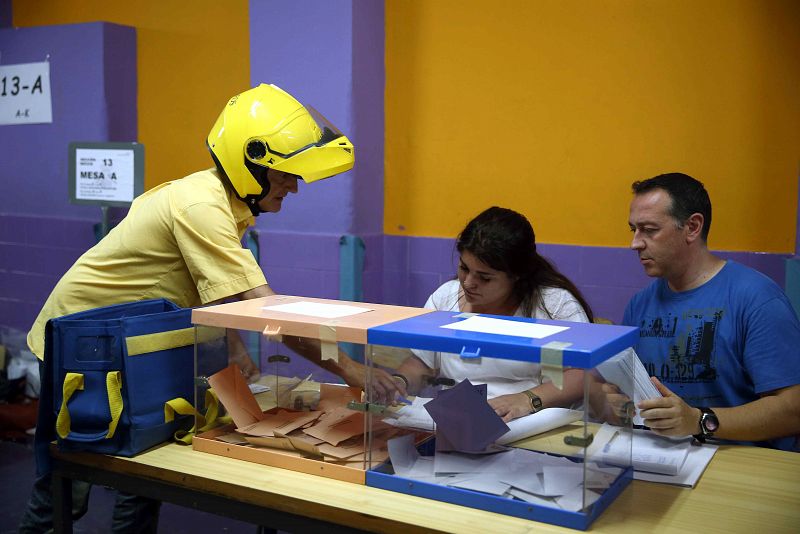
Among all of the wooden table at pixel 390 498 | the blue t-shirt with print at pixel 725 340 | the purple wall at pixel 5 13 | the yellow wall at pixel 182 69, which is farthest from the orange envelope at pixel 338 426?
the purple wall at pixel 5 13

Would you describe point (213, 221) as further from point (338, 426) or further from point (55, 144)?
point (55, 144)

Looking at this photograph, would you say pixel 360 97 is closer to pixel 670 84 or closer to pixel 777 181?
pixel 670 84

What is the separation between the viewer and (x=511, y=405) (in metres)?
1.74

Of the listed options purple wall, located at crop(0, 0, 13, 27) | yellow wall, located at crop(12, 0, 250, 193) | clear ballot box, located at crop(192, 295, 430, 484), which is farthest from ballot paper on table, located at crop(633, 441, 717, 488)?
purple wall, located at crop(0, 0, 13, 27)

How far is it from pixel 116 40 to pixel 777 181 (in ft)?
11.3

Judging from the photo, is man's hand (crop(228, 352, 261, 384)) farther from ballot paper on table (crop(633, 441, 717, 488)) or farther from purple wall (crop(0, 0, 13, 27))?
purple wall (crop(0, 0, 13, 27))

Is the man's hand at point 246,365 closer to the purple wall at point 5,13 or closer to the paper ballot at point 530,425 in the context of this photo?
the paper ballot at point 530,425

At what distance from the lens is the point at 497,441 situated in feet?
5.68

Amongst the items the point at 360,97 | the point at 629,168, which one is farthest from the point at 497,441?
the point at 360,97

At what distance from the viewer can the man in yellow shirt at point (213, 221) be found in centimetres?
212

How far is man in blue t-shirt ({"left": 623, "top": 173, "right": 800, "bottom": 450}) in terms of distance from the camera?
2014 millimetres

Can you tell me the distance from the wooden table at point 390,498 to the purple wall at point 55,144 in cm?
304

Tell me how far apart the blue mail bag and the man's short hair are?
1.36 meters

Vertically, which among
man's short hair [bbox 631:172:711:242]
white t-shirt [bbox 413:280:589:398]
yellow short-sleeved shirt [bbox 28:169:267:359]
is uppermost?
man's short hair [bbox 631:172:711:242]
